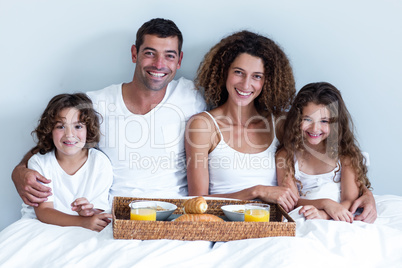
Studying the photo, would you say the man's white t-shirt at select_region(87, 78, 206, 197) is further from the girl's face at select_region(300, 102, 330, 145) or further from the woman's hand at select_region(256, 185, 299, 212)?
the girl's face at select_region(300, 102, 330, 145)

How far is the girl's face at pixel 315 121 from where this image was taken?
6.59ft

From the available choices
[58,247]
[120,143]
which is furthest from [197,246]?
[120,143]

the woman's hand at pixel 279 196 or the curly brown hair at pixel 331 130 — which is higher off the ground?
the curly brown hair at pixel 331 130

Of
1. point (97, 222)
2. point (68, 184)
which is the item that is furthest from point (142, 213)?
point (68, 184)

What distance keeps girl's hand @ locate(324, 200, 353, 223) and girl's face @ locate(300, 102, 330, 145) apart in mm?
326

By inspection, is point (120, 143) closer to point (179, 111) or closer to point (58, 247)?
point (179, 111)

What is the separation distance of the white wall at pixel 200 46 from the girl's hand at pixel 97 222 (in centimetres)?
81

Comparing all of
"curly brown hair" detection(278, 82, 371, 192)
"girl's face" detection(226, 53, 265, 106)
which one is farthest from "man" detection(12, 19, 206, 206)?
"curly brown hair" detection(278, 82, 371, 192)

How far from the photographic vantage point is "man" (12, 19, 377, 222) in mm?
2096

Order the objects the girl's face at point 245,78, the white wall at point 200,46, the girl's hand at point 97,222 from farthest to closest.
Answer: the white wall at point 200,46 < the girl's face at point 245,78 < the girl's hand at point 97,222

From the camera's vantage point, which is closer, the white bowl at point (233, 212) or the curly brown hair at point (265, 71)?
the white bowl at point (233, 212)

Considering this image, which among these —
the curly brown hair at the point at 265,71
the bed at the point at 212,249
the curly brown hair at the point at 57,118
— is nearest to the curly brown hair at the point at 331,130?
the curly brown hair at the point at 265,71

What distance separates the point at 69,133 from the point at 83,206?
0.38m

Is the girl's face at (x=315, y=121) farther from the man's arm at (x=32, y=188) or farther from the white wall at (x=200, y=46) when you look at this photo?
the man's arm at (x=32, y=188)
